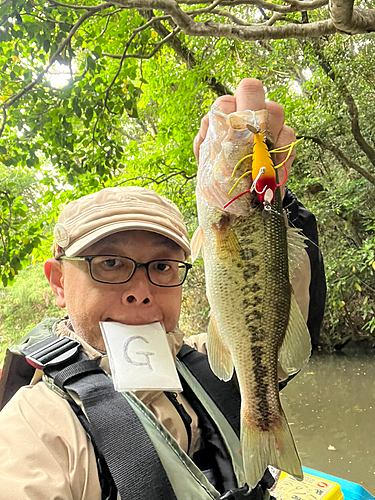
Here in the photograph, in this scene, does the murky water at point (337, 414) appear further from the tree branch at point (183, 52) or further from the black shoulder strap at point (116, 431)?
the tree branch at point (183, 52)

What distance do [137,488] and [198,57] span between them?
22.2ft

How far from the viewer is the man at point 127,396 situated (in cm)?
107

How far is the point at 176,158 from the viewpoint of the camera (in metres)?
5.96

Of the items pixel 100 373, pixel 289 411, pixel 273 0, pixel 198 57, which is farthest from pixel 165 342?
pixel 273 0

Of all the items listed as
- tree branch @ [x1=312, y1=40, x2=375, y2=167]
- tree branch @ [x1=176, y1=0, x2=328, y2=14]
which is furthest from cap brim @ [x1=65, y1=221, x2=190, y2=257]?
tree branch @ [x1=312, y1=40, x2=375, y2=167]

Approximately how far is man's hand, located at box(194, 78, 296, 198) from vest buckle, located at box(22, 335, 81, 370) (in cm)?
76

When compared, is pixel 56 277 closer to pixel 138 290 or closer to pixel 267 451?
pixel 138 290

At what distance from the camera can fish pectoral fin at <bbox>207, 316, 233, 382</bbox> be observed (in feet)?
3.90

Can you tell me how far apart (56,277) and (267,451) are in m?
0.99

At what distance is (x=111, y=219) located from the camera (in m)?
1.44

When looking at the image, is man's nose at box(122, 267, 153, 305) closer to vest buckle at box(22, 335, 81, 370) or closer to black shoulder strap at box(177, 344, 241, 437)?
vest buckle at box(22, 335, 81, 370)

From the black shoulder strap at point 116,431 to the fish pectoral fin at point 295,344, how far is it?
457mm

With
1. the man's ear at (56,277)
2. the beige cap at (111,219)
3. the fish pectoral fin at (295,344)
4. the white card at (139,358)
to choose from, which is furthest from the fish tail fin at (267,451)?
the man's ear at (56,277)

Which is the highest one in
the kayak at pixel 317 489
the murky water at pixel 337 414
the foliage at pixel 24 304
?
the foliage at pixel 24 304
